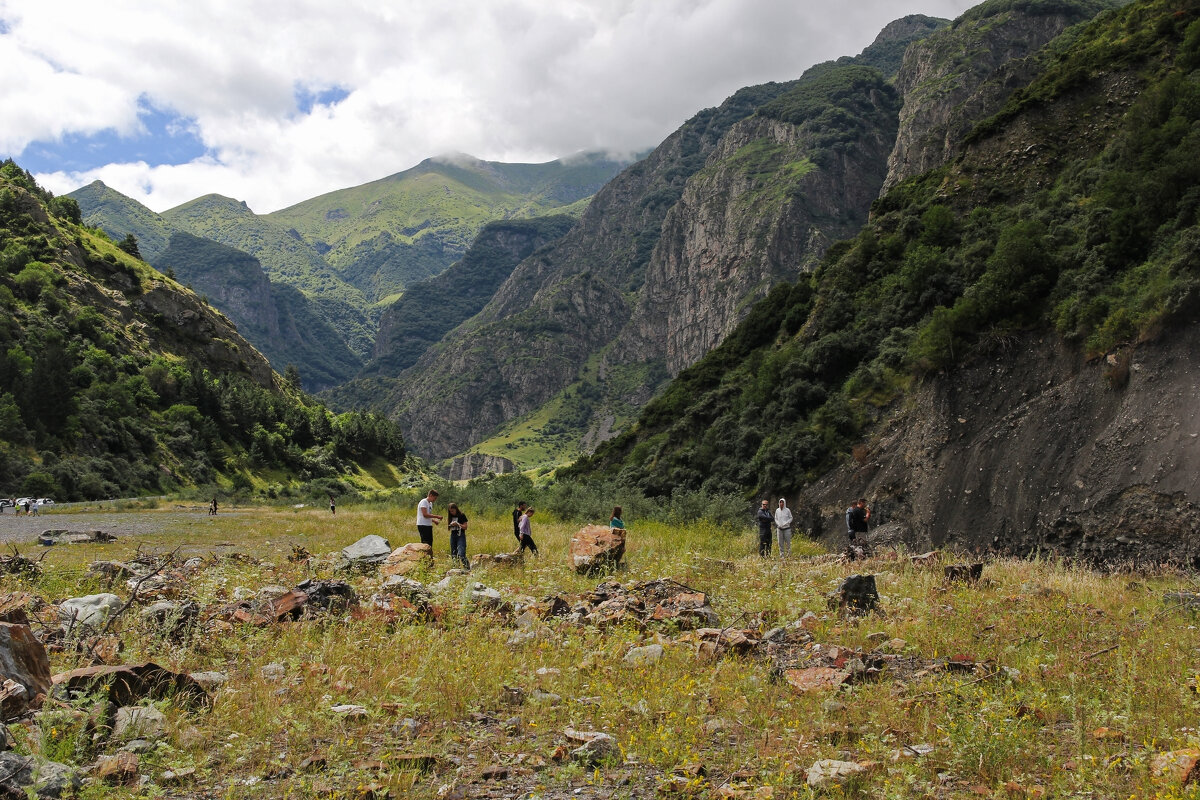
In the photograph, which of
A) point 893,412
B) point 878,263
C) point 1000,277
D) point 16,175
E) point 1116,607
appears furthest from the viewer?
point 16,175

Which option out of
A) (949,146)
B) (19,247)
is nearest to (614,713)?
(949,146)

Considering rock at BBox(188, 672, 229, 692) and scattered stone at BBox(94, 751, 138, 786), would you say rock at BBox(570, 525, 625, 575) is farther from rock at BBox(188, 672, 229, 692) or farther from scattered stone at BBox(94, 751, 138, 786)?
scattered stone at BBox(94, 751, 138, 786)

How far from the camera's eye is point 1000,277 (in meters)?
22.8

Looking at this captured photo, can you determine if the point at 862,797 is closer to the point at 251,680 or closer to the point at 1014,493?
the point at 251,680

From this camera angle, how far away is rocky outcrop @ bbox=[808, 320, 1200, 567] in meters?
15.2

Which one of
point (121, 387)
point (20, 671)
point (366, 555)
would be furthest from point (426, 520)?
point (121, 387)

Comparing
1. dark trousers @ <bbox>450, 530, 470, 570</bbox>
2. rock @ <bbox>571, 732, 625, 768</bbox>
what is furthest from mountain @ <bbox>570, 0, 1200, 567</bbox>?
rock @ <bbox>571, 732, 625, 768</bbox>

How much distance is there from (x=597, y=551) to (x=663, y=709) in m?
7.68

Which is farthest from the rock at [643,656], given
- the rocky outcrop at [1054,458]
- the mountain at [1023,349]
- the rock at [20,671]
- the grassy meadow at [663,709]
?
the mountain at [1023,349]

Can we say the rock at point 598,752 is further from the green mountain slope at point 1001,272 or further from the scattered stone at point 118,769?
the green mountain slope at point 1001,272

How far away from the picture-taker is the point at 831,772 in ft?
14.7

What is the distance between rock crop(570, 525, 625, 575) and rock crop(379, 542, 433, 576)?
285cm

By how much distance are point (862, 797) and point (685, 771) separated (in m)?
1.16

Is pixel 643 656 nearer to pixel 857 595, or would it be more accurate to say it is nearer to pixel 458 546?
pixel 857 595
